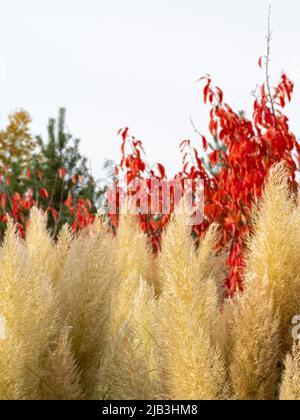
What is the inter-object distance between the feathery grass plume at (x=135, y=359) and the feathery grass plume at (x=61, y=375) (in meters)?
0.09

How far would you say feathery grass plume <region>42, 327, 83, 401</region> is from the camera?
1688 mm

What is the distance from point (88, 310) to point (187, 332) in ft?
1.07

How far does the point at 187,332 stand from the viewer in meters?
1.61

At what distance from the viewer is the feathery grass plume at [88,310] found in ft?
6.02

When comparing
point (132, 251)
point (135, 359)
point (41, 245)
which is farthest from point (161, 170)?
point (135, 359)

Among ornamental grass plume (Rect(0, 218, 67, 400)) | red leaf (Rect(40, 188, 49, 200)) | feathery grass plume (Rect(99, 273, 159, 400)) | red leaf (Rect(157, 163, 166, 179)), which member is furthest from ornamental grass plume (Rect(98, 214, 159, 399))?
red leaf (Rect(40, 188, 49, 200))

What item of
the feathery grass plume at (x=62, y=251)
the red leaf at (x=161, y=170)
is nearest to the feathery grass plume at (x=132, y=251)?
the feathery grass plume at (x=62, y=251)

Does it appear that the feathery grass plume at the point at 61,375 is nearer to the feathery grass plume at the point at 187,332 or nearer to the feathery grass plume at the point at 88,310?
the feathery grass plume at the point at 88,310

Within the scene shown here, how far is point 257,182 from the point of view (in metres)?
4.75

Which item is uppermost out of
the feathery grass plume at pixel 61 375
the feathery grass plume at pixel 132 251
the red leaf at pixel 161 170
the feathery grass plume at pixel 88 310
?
the red leaf at pixel 161 170

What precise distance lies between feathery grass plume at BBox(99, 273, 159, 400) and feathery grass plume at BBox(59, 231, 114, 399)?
5 cm

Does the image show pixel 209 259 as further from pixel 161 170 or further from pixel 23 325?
pixel 161 170

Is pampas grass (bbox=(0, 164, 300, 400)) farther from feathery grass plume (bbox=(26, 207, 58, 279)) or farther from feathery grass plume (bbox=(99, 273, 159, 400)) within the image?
feathery grass plume (bbox=(26, 207, 58, 279))

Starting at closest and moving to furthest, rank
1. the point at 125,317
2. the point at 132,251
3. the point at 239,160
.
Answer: the point at 125,317
the point at 132,251
the point at 239,160
